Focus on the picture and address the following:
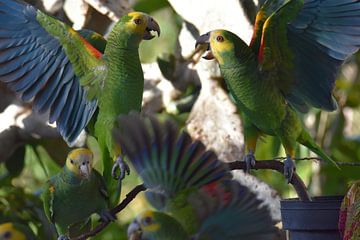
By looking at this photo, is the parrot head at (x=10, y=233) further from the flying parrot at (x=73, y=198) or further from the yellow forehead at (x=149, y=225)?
the yellow forehead at (x=149, y=225)

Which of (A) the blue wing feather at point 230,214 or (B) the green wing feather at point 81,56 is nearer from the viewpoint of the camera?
(A) the blue wing feather at point 230,214

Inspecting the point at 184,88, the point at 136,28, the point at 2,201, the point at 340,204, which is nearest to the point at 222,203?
the point at 340,204

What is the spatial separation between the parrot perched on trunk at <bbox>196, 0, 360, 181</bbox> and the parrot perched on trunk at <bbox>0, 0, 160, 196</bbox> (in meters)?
0.09

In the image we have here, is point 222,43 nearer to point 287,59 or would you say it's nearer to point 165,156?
point 287,59

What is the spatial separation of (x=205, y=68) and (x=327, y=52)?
441mm

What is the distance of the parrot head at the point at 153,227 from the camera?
2.16 feet

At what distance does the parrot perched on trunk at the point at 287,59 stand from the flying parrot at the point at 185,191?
0.53ft

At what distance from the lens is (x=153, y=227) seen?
2.16 ft

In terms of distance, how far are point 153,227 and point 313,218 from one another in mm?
184

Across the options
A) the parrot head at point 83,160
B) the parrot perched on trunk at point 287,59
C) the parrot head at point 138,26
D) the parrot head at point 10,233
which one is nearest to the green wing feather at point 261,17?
the parrot perched on trunk at point 287,59

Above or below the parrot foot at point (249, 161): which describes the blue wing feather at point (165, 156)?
above

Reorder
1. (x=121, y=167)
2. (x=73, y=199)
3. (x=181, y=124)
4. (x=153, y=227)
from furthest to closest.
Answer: (x=181, y=124) → (x=73, y=199) → (x=121, y=167) → (x=153, y=227)

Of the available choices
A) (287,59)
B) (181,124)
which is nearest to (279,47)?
(287,59)

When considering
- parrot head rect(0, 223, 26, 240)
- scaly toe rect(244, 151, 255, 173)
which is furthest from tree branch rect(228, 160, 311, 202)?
parrot head rect(0, 223, 26, 240)
